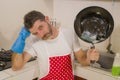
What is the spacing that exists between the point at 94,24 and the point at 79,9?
720mm

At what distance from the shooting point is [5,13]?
1.72 metres

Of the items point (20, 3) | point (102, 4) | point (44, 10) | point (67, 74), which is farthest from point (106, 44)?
A: point (20, 3)

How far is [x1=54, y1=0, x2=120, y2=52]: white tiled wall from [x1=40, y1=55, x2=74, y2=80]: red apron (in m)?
0.69

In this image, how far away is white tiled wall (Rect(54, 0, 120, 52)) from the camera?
1742 millimetres

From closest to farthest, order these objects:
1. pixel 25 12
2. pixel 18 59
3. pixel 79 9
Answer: pixel 18 59
pixel 25 12
pixel 79 9

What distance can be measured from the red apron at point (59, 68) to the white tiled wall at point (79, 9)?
0.69 meters

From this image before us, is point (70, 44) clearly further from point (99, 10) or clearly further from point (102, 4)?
point (102, 4)

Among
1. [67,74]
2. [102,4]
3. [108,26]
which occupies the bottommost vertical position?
[67,74]

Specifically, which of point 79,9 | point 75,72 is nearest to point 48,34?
point 75,72

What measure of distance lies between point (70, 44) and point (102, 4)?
0.74 m

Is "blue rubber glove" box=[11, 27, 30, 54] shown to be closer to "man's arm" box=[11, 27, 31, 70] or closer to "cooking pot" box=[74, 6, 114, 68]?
"man's arm" box=[11, 27, 31, 70]

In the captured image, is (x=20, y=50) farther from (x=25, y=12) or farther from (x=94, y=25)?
(x=25, y=12)

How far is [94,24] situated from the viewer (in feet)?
4.40

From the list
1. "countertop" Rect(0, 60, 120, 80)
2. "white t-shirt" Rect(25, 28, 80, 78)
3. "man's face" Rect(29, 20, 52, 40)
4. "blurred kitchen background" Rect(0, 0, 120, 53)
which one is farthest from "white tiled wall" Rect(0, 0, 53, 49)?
"man's face" Rect(29, 20, 52, 40)
